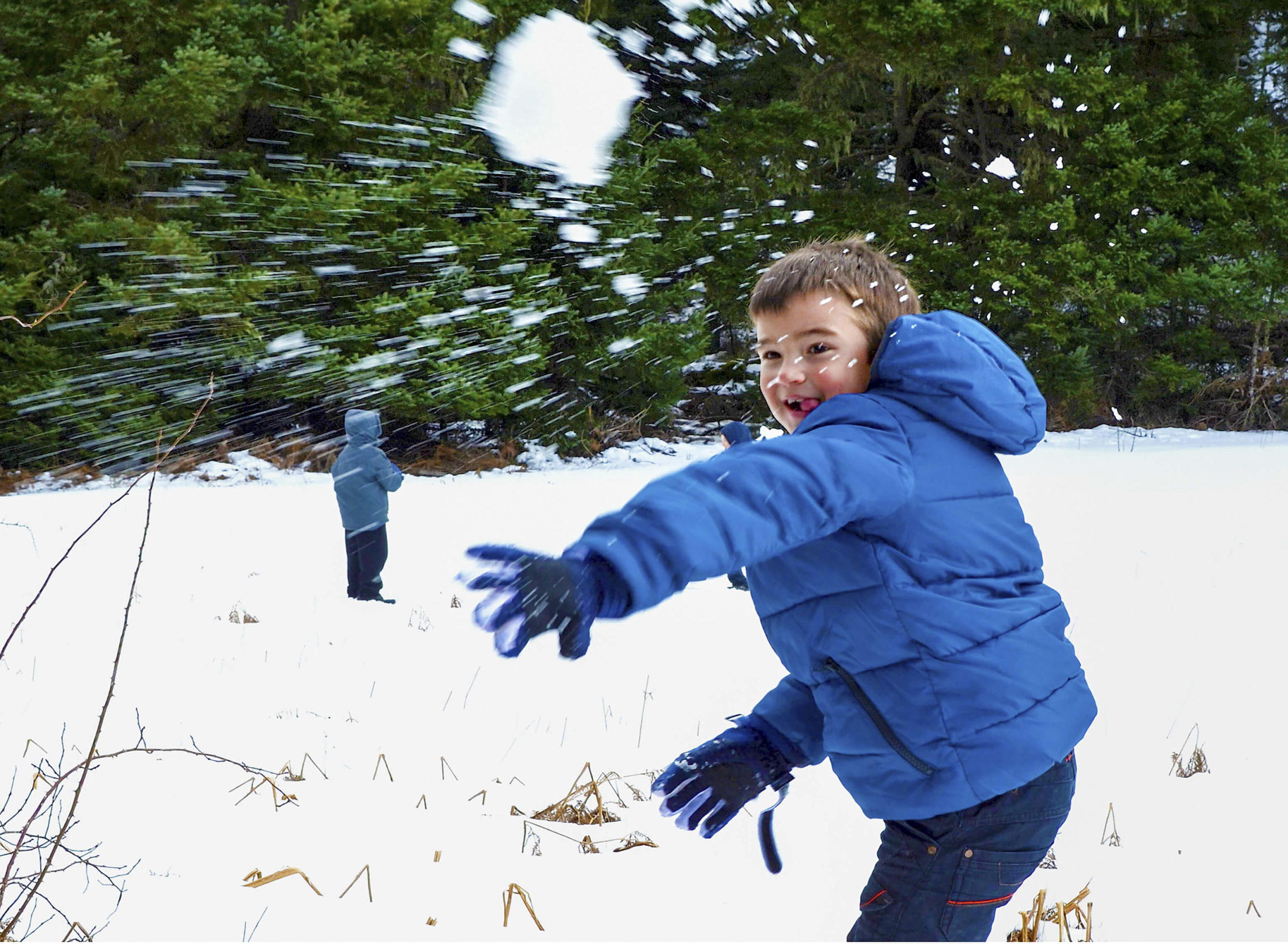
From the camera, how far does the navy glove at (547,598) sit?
112 cm

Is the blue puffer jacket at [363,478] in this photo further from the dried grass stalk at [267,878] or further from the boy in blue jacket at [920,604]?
the boy in blue jacket at [920,604]

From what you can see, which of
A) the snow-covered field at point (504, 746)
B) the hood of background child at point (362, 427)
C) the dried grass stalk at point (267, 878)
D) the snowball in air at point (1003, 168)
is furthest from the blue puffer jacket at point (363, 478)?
the snowball in air at point (1003, 168)

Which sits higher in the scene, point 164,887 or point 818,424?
point 818,424

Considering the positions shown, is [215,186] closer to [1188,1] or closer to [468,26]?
[468,26]

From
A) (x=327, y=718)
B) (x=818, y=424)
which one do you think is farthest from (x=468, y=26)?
(x=818, y=424)

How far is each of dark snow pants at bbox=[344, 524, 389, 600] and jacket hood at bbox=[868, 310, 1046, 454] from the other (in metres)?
4.98

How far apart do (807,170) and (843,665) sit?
1204 cm

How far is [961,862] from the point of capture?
1.60m

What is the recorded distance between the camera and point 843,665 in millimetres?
1607

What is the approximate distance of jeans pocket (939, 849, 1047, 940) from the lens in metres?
1.61

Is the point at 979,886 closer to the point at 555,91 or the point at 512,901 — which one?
the point at 512,901

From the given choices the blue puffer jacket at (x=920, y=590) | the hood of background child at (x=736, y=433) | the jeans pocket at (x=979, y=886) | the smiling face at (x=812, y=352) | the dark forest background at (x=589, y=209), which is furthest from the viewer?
the dark forest background at (x=589, y=209)

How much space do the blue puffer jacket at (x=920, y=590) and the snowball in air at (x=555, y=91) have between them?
15.0ft

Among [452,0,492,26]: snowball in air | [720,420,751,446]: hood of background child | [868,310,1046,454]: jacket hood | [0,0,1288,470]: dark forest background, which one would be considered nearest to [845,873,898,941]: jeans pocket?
[868,310,1046,454]: jacket hood
